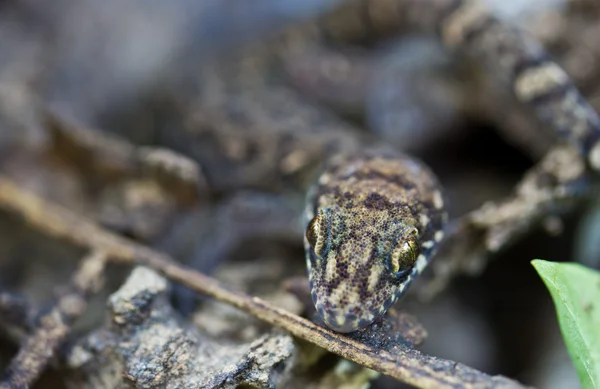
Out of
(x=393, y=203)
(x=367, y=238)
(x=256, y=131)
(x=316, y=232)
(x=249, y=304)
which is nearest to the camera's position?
(x=249, y=304)

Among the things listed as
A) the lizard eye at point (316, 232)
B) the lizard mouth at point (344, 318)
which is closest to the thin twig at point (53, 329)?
the lizard eye at point (316, 232)

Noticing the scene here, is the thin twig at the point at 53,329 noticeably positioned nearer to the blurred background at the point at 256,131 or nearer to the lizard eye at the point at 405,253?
the blurred background at the point at 256,131

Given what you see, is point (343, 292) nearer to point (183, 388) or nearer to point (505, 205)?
point (183, 388)

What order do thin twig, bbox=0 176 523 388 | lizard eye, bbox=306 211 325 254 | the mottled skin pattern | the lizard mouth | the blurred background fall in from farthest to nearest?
1. the blurred background
2. lizard eye, bbox=306 211 325 254
3. the mottled skin pattern
4. the lizard mouth
5. thin twig, bbox=0 176 523 388

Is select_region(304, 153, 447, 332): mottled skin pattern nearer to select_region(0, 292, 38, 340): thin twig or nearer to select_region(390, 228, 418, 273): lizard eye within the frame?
select_region(390, 228, 418, 273): lizard eye

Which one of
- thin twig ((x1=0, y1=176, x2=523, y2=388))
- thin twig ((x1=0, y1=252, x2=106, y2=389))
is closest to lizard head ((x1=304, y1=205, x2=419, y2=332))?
thin twig ((x1=0, y1=176, x2=523, y2=388))

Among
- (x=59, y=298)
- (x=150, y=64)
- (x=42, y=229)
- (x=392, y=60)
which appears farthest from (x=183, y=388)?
(x=392, y=60)

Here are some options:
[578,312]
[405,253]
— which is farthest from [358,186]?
[578,312]

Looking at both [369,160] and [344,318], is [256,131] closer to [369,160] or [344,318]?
[369,160]
